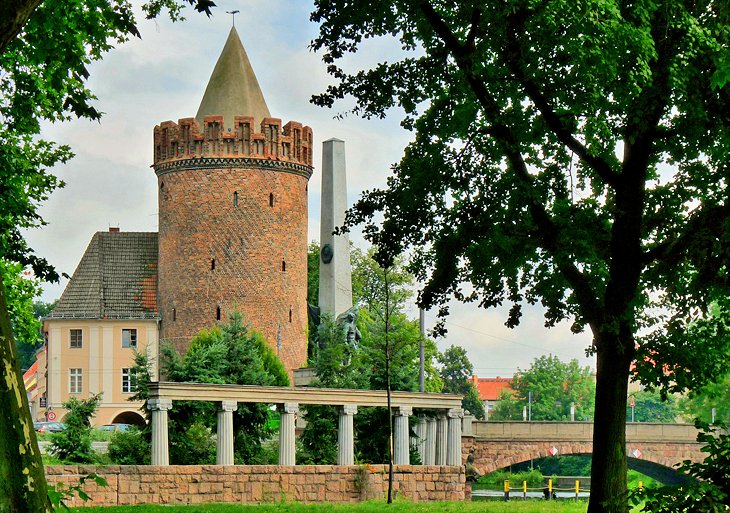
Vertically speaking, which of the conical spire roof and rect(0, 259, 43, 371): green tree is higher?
the conical spire roof

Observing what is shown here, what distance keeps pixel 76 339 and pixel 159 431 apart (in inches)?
1719

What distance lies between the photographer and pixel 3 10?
7398 mm

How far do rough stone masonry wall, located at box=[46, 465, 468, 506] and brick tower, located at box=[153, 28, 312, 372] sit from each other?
32763 mm

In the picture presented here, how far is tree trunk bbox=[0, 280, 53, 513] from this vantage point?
6934 millimetres

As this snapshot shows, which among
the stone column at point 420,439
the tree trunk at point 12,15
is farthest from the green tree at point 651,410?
the tree trunk at point 12,15

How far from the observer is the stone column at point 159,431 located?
2755 centimetres

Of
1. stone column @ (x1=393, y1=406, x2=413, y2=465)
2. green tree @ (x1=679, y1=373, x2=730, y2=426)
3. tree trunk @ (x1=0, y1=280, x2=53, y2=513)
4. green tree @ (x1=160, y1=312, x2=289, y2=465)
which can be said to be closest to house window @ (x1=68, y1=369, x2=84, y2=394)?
green tree @ (x1=160, y1=312, x2=289, y2=465)

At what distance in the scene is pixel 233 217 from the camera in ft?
209

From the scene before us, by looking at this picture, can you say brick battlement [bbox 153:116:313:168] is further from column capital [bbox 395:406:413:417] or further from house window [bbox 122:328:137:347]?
column capital [bbox 395:406:413:417]

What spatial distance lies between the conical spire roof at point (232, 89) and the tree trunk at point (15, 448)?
5882 centimetres

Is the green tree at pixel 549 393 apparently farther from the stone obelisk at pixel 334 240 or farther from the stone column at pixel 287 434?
the stone column at pixel 287 434

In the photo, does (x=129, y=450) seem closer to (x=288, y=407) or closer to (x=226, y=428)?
(x=226, y=428)

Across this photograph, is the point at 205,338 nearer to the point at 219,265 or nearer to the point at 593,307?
the point at 219,265

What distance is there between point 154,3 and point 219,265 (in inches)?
1783
